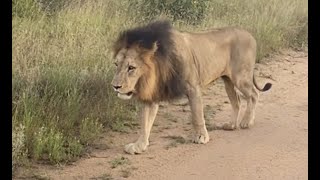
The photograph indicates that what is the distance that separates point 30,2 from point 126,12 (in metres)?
1.85

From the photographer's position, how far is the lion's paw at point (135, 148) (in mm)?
5684

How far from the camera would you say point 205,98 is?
7.98m

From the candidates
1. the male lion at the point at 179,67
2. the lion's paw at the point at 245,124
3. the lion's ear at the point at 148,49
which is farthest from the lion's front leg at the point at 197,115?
the lion's paw at the point at 245,124

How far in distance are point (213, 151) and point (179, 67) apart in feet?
3.22

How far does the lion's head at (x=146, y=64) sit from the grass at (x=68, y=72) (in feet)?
2.81

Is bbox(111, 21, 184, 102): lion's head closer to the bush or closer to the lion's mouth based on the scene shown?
the lion's mouth

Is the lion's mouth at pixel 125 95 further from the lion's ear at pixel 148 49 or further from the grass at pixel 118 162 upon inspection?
the grass at pixel 118 162

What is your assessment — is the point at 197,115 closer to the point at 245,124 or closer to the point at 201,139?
the point at 201,139

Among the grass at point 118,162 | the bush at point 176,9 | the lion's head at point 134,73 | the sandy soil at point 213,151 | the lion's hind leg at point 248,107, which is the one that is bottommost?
the grass at point 118,162

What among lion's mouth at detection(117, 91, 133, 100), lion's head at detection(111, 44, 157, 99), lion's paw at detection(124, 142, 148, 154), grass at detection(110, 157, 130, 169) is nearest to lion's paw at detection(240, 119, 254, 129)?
lion's paw at detection(124, 142, 148, 154)

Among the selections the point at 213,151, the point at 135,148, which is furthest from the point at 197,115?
the point at 135,148

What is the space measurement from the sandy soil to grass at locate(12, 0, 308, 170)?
256 millimetres

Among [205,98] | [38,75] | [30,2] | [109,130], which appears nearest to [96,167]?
[109,130]

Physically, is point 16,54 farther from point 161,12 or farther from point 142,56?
point 161,12
